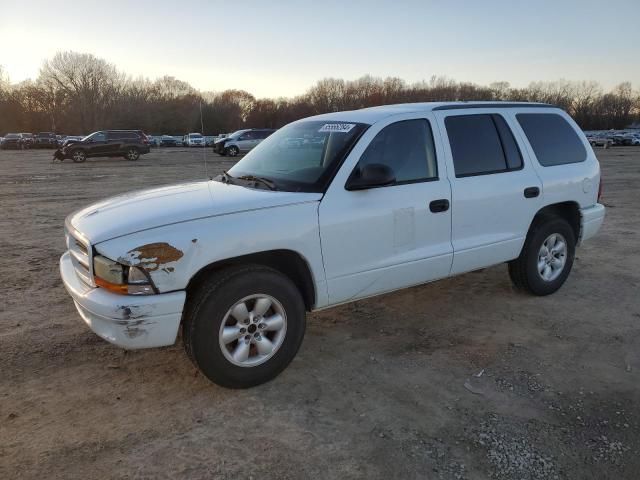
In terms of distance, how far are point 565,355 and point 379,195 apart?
1930 mm

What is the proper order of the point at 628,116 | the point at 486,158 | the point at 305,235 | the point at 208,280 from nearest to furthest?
1. the point at 208,280
2. the point at 305,235
3. the point at 486,158
4. the point at 628,116

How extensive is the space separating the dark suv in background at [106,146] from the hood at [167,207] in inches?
1039

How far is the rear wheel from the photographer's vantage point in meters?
28.8

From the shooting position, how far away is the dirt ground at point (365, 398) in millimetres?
2654

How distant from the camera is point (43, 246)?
7.26 meters

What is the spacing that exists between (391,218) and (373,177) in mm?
407

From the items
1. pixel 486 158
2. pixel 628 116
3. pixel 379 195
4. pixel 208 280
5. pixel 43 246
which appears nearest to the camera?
pixel 208 280

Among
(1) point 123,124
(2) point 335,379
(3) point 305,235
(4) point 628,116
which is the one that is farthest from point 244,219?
(4) point 628,116

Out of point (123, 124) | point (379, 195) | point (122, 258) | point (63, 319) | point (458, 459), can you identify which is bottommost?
point (458, 459)

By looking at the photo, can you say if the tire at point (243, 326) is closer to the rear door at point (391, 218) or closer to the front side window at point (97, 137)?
the rear door at point (391, 218)

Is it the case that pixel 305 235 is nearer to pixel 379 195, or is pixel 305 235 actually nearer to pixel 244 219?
pixel 244 219

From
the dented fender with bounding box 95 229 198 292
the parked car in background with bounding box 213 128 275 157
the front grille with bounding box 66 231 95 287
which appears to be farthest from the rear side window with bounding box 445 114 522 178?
the parked car in background with bounding box 213 128 275 157

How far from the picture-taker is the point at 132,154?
2892 centimetres

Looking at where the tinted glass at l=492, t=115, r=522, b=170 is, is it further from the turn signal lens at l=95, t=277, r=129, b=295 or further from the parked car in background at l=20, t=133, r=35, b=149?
the parked car in background at l=20, t=133, r=35, b=149
